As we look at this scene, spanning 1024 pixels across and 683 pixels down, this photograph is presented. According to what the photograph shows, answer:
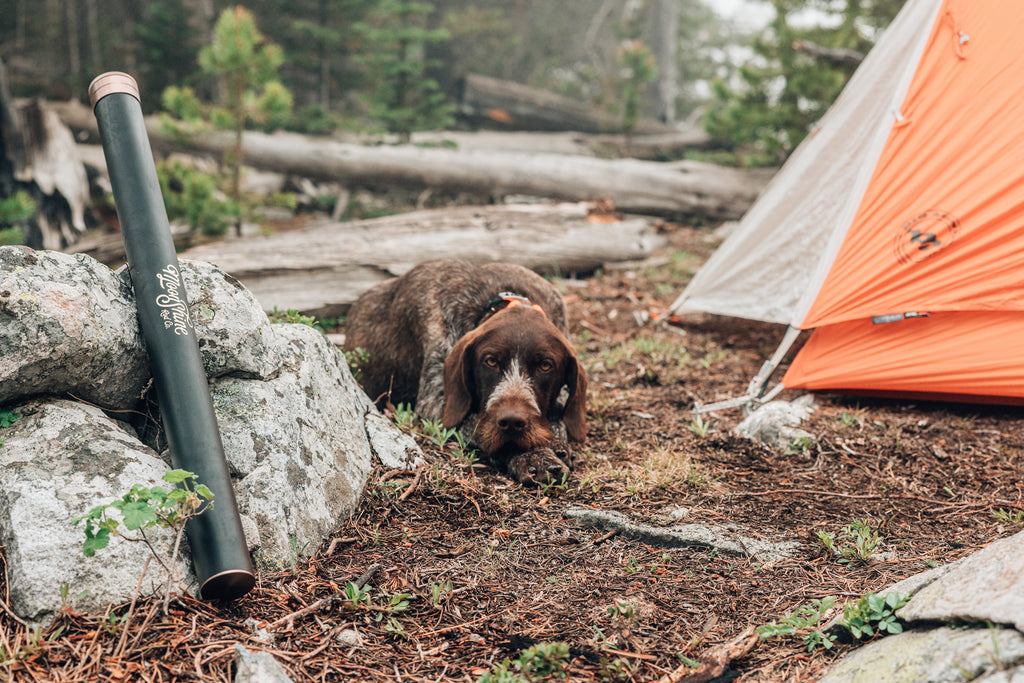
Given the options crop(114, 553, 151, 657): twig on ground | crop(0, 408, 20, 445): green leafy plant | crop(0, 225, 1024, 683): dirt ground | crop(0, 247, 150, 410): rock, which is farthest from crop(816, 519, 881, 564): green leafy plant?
crop(0, 408, 20, 445): green leafy plant

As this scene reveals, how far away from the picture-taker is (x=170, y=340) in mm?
2867

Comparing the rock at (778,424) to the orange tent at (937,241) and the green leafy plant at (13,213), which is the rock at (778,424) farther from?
the green leafy plant at (13,213)

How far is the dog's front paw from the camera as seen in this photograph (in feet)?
13.6

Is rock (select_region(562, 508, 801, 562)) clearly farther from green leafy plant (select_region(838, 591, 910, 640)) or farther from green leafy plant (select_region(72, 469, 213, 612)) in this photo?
green leafy plant (select_region(72, 469, 213, 612))

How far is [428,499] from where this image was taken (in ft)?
12.0

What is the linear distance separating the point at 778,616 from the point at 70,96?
14.1m

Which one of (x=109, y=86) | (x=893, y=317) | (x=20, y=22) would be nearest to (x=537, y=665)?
(x=109, y=86)

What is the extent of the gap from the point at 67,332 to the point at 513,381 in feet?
8.00

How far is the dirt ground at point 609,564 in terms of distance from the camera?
2393 mm

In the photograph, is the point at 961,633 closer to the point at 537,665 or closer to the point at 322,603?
the point at 537,665

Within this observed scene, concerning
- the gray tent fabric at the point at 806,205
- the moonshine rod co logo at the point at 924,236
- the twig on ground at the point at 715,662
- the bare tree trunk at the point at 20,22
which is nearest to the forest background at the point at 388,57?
the bare tree trunk at the point at 20,22

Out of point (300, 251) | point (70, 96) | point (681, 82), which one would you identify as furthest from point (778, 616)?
point (681, 82)

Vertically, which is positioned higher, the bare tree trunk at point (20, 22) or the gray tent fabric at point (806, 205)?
the bare tree trunk at point (20, 22)

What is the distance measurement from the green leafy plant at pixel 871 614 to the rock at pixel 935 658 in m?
0.06
